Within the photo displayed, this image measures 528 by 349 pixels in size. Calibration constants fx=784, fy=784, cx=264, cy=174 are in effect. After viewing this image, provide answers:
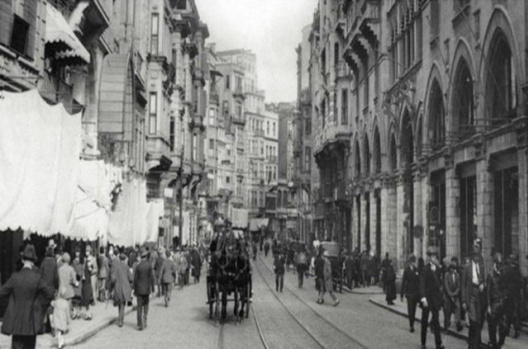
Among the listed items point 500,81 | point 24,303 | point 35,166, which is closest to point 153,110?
point 500,81

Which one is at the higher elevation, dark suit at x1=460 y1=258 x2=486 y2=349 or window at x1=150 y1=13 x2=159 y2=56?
window at x1=150 y1=13 x2=159 y2=56

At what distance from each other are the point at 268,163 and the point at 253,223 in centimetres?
2692

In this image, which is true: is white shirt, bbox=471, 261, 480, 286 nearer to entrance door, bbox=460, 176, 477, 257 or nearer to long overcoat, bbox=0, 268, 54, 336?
entrance door, bbox=460, 176, 477, 257

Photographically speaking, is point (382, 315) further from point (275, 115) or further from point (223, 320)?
point (275, 115)

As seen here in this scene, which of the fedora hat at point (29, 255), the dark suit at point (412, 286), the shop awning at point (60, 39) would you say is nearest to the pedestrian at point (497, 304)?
the dark suit at point (412, 286)

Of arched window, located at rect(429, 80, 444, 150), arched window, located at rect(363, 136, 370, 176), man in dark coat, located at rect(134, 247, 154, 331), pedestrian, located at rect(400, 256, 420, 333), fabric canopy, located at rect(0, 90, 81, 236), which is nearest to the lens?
fabric canopy, located at rect(0, 90, 81, 236)

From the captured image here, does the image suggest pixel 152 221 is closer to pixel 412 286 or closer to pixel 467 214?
pixel 467 214

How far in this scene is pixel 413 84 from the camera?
33.1 m

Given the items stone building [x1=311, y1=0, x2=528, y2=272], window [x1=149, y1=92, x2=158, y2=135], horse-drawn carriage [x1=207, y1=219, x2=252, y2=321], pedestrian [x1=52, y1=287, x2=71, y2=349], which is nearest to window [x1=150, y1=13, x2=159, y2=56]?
window [x1=149, y1=92, x2=158, y2=135]

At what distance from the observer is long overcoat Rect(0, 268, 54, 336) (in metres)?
10.8

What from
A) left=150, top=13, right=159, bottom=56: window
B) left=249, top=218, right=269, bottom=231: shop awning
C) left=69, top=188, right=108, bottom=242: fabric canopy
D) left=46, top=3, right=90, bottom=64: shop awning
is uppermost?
left=150, top=13, right=159, bottom=56: window

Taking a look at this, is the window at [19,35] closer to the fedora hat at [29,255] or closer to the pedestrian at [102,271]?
the fedora hat at [29,255]

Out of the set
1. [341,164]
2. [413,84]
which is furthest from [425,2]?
[341,164]

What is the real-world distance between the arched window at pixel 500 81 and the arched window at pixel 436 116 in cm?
635
